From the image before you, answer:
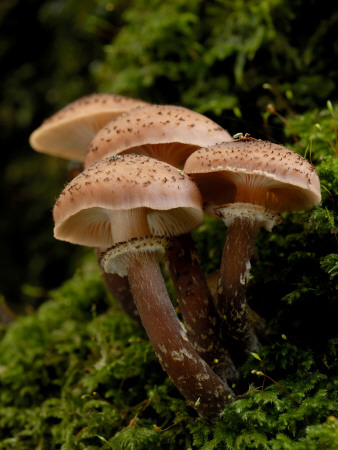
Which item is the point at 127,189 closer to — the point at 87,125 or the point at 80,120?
the point at 80,120

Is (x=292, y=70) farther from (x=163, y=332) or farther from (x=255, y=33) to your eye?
(x=163, y=332)

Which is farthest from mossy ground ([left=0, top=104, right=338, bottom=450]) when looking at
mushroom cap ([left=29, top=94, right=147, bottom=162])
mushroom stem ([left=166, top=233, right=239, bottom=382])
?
mushroom cap ([left=29, top=94, right=147, bottom=162])

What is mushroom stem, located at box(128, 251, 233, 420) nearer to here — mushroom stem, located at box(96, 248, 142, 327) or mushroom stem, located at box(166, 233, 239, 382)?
mushroom stem, located at box(166, 233, 239, 382)

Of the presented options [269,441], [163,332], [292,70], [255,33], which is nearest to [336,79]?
[292,70]

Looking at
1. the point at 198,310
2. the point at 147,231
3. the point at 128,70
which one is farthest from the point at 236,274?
the point at 128,70

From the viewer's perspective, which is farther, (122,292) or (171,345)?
(122,292)
